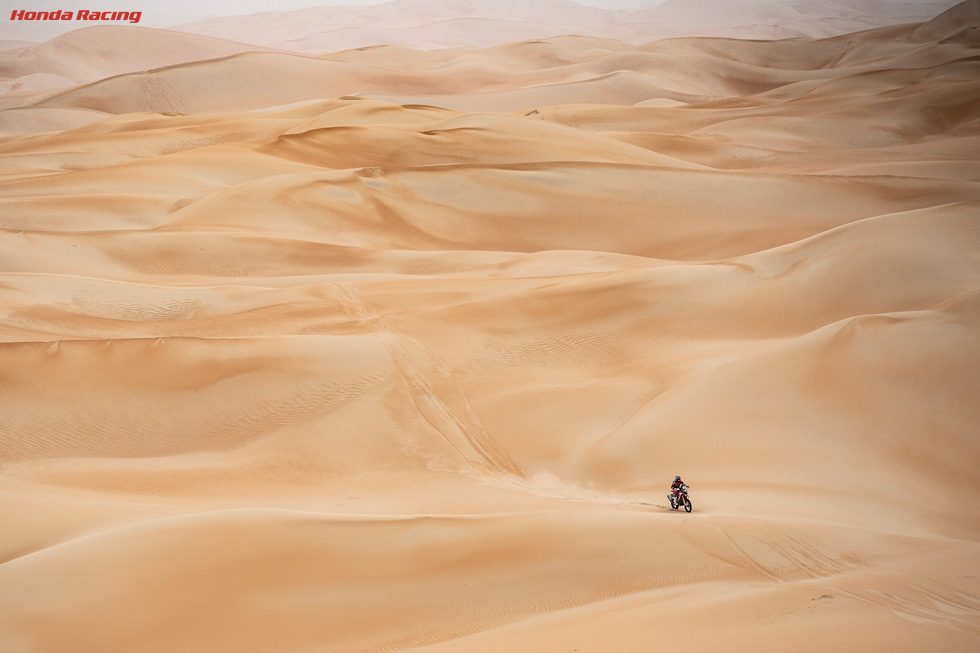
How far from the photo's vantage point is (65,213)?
53.1 ft

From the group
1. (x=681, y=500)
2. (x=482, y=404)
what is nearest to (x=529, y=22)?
(x=482, y=404)

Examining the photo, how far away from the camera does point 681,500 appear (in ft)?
19.3

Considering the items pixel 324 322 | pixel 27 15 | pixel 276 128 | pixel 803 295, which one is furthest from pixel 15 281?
pixel 27 15

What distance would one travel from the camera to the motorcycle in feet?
19.2

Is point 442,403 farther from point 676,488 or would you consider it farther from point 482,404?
point 676,488

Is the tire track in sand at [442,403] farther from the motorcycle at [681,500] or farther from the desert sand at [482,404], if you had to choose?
the motorcycle at [681,500]

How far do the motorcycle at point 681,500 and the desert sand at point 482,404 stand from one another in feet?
0.56

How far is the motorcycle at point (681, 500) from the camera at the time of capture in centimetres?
584

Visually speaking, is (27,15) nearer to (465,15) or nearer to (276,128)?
(465,15)

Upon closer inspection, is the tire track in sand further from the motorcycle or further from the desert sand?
the motorcycle

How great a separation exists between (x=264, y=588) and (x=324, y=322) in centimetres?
635

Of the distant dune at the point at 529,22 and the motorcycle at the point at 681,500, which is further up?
the distant dune at the point at 529,22

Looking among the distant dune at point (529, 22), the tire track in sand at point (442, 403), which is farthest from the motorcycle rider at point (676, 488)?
the distant dune at point (529, 22)

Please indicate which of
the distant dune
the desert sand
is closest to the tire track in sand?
the desert sand
